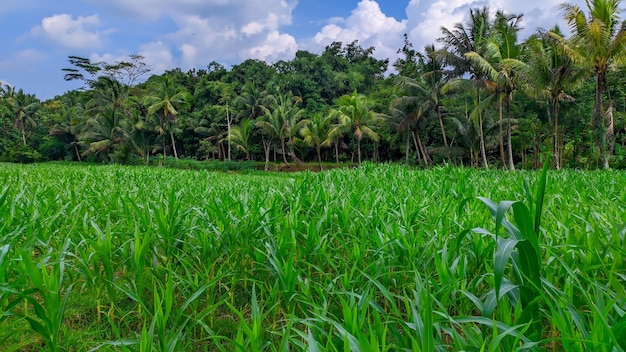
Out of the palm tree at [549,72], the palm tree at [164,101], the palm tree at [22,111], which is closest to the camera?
the palm tree at [549,72]

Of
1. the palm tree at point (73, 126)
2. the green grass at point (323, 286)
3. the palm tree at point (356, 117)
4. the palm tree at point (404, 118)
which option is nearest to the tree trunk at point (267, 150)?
the palm tree at point (356, 117)

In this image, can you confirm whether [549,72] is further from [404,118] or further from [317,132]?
[317,132]

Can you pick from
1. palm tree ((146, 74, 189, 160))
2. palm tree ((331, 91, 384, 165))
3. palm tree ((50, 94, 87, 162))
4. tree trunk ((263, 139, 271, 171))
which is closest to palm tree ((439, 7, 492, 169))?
palm tree ((331, 91, 384, 165))

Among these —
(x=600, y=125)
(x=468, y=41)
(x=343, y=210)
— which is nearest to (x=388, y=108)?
(x=468, y=41)

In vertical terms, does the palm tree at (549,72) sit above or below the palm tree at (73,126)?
below

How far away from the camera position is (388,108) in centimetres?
2808

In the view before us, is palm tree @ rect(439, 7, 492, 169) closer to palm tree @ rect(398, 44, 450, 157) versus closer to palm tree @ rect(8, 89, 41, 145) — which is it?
palm tree @ rect(398, 44, 450, 157)

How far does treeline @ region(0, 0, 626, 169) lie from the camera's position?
1509 cm

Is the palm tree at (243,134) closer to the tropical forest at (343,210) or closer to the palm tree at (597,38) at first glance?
the tropical forest at (343,210)

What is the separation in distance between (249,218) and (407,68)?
29.8m

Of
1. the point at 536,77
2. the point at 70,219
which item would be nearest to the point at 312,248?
the point at 70,219

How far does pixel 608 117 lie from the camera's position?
15.2 meters

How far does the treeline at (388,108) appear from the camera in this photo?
15.1 metres

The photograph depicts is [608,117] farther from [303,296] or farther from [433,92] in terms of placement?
[303,296]
